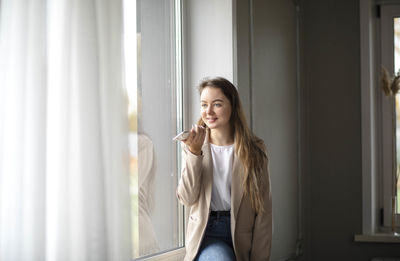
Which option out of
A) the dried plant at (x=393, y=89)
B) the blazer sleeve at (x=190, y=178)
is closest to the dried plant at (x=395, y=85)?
the dried plant at (x=393, y=89)

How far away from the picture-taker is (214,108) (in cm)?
181

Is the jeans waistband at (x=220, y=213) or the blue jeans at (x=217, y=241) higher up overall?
the jeans waistband at (x=220, y=213)

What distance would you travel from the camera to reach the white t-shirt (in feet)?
5.97

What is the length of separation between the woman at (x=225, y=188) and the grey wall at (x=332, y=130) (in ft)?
5.74

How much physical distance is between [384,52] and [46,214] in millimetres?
2981

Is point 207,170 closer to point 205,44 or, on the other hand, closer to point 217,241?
point 217,241

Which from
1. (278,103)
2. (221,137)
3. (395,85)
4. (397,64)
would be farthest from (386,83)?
(221,137)

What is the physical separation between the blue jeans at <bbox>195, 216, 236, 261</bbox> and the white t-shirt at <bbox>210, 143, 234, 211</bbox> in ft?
0.17

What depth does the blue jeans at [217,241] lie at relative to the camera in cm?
173

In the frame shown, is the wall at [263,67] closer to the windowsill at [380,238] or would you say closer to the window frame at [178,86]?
the window frame at [178,86]

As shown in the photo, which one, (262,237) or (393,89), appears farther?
(393,89)

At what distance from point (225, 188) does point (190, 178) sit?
0.53 feet

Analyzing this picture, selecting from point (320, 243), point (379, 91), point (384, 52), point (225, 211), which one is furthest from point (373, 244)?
point (225, 211)

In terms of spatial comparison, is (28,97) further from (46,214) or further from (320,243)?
(320,243)
